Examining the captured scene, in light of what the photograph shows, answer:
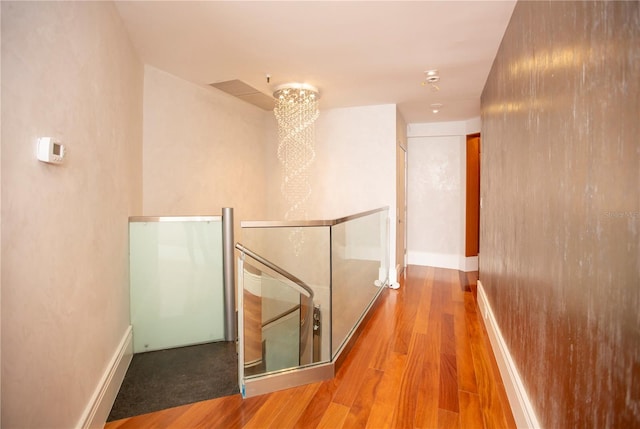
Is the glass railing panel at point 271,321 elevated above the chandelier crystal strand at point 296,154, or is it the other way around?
the chandelier crystal strand at point 296,154

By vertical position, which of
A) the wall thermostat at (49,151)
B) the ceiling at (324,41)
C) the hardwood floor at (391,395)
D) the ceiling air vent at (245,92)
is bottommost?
the hardwood floor at (391,395)

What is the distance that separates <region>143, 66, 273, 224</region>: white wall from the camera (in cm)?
318

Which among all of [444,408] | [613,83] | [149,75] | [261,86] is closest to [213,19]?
[149,75]

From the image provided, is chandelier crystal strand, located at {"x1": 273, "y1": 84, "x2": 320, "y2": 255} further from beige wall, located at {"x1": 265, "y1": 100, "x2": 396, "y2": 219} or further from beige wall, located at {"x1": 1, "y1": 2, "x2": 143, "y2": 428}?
beige wall, located at {"x1": 1, "y1": 2, "x2": 143, "y2": 428}

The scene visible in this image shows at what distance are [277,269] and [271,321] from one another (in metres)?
0.42

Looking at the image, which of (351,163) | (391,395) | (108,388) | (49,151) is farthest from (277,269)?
(351,163)

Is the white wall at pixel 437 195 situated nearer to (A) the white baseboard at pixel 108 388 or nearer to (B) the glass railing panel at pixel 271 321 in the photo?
(B) the glass railing panel at pixel 271 321

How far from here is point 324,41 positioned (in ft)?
8.73

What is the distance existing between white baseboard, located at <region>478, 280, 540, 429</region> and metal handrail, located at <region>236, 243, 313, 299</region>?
143 cm

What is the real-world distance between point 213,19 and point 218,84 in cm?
141

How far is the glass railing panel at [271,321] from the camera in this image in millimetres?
2211

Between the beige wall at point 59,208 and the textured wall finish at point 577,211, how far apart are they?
6.32ft

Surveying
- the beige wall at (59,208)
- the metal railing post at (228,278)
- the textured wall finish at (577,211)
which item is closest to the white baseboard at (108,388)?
the beige wall at (59,208)

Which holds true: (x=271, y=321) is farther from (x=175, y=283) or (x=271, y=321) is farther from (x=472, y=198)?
(x=472, y=198)
